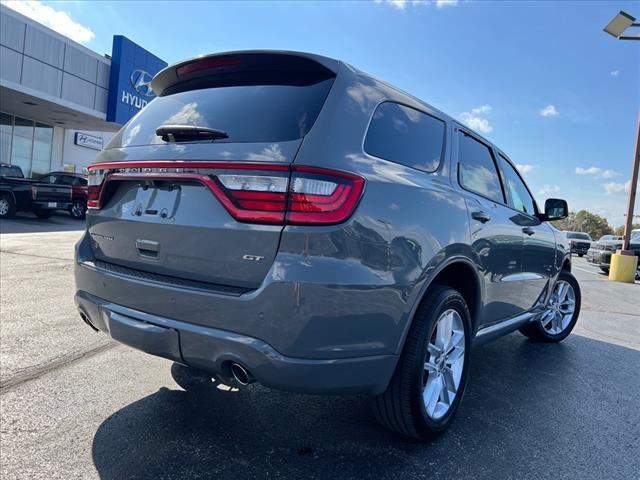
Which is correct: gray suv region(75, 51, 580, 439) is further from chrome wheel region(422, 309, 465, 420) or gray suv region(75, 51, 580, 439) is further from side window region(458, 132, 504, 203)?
side window region(458, 132, 504, 203)

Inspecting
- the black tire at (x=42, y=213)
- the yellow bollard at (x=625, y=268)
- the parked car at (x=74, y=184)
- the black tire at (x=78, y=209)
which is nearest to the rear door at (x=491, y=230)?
the yellow bollard at (x=625, y=268)

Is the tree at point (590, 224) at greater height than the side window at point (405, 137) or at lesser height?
greater

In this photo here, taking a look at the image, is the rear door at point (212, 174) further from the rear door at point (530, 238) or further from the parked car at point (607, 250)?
the parked car at point (607, 250)

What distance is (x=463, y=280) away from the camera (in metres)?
2.97

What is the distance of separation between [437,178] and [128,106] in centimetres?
2462

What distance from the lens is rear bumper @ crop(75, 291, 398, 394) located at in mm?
1886

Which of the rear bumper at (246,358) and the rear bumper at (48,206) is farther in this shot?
the rear bumper at (48,206)

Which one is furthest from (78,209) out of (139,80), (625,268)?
(625,268)

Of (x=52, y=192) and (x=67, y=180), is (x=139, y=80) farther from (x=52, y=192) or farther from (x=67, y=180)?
(x=52, y=192)

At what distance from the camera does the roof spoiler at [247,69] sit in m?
2.24

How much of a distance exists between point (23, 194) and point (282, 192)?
15723 millimetres

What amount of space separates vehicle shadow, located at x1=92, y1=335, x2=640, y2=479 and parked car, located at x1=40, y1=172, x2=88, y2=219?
15505 mm

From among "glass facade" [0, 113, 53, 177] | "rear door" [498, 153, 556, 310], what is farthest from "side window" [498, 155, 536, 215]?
"glass facade" [0, 113, 53, 177]

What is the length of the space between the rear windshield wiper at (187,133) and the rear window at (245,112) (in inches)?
1.4
